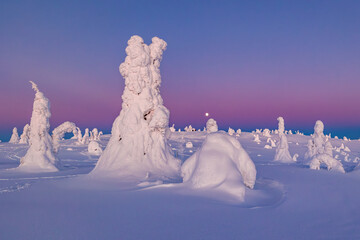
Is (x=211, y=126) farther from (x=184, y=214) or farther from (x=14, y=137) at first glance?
(x=14, y=137)

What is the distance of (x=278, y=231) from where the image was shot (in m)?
6.03

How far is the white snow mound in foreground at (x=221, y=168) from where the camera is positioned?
9086 mm

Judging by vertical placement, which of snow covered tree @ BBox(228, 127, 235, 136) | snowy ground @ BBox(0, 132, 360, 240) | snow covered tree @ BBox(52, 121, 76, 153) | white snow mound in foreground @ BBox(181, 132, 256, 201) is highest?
snow covered tree @ BBox(228, 127, 235, 136)

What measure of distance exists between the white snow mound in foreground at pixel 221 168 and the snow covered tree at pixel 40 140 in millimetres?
16619

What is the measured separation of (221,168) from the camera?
928cm

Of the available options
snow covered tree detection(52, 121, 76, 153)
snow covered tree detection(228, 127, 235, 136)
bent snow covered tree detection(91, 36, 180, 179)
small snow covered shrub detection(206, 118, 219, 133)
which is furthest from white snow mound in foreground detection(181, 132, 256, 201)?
snow covered tree detection(228, 127, 235, 136)

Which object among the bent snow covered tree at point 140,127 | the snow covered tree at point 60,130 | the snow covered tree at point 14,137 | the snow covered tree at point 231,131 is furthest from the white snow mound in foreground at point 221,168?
the snow covered tree at point 231,131

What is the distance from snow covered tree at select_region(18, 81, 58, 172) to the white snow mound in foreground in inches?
654

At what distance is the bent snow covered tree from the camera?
658 inches

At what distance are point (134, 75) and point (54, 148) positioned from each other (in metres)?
11.6

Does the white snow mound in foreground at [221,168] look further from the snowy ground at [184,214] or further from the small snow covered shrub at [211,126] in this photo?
the small snow covered shrub at [211,126]

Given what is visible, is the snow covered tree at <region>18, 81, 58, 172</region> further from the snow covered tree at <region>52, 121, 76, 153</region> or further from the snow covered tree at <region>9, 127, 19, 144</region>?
the snow covered tree at <region>9, 127, 19, 144</region>

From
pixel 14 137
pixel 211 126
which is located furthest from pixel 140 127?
pixel 14 137

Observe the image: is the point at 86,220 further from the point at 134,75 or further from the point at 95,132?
the point at 95,132
